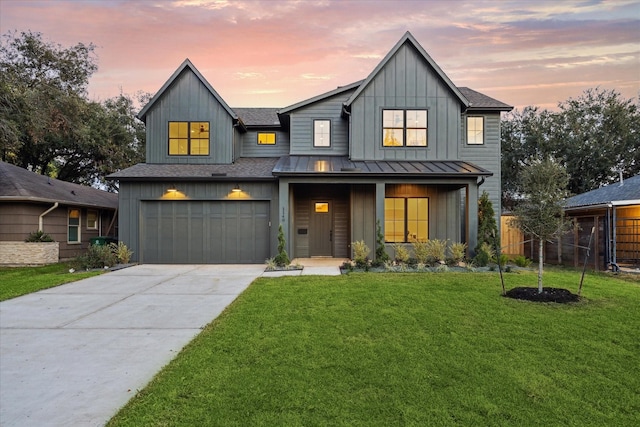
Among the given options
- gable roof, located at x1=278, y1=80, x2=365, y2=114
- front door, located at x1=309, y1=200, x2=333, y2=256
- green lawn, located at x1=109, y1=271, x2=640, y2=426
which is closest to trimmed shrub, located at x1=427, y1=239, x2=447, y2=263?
front door, located at x1=309, y1=200, x2=333, y2=256

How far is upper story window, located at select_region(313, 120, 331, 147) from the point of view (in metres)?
14.4

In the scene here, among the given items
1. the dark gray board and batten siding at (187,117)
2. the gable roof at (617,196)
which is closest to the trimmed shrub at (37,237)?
the dark gray board and batten siding at (187,117)

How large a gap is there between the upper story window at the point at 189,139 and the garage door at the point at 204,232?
2325 millimetres

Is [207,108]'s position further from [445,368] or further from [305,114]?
[445,368]

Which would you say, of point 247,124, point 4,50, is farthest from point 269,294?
point 4,50

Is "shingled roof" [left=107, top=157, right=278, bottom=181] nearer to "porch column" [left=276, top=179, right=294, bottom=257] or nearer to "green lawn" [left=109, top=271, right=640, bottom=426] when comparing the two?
"porch column" [left=276, top=179, right=294, bottom=257]

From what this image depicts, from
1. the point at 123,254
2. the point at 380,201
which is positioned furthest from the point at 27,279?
the point at 380,201

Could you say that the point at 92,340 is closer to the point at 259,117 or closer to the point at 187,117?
the point at 187,117

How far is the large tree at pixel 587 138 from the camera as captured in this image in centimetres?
2433

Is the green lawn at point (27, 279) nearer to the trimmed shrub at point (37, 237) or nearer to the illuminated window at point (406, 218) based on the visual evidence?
the trimmed shrub at point (37, 237)

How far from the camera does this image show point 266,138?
16.0 metres

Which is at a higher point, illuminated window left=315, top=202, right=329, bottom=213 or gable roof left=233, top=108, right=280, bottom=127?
gable roof left=233, top=108, right=280, bottom=127

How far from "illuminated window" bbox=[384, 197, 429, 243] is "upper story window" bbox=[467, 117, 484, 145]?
3.51m

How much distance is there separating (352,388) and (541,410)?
156 centimetres
